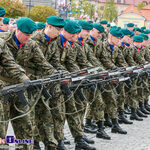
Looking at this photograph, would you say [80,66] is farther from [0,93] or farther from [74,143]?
[0,93]

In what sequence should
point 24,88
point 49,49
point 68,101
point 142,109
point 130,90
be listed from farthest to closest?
1. point 142,109
2. point 130,90
3. point 68,101
4. point 49,49
5. point 24,88

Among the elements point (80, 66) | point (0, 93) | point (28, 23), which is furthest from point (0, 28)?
point (0, 93)

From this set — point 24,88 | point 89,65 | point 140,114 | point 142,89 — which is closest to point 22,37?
point 24,88

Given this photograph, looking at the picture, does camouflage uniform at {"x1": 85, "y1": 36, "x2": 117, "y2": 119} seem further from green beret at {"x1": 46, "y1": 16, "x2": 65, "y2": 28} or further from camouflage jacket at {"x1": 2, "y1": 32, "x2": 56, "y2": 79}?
camouflage jacket at {"x1": 2, "y1": 32, "x2": 56, "y2": 79}

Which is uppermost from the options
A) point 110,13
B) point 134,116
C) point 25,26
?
point 25,26

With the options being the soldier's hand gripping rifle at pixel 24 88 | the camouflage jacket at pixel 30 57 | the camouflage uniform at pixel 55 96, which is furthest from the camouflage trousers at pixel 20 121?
the camouflage uniform at pixel 55 96

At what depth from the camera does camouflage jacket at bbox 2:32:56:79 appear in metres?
5.31

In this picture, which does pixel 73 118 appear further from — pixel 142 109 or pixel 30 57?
pixel 142 109

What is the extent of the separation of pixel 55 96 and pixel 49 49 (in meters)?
0.77

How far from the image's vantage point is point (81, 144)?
273 inches

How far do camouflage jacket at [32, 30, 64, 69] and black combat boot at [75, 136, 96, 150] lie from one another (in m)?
1.34

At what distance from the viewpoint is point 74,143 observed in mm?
7500

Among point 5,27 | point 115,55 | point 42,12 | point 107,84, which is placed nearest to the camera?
point 107,84

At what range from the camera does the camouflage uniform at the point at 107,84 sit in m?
8.28
